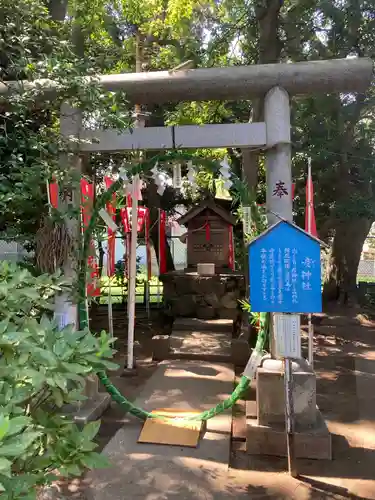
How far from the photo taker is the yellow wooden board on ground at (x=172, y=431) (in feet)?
13.9

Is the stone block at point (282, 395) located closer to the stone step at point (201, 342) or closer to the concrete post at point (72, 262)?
the concrete post at point (72, 262)

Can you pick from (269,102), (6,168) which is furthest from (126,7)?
(6,168)

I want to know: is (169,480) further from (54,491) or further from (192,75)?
(192,75)

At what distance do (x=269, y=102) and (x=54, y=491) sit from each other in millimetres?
4137

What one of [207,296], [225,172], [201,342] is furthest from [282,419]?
[207,296]

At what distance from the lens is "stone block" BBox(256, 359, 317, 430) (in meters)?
4.20

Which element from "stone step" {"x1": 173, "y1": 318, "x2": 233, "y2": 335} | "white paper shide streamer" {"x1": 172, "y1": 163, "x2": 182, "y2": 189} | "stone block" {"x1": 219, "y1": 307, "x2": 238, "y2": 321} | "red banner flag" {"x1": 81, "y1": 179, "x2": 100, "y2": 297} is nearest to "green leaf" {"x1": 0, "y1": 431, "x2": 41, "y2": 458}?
"red banner flag" {"x1": 81, "y1": 179, "x2": 100, "y2": 297}

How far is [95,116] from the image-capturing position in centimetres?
402

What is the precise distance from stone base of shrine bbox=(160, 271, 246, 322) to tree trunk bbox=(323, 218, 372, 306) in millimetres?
4127

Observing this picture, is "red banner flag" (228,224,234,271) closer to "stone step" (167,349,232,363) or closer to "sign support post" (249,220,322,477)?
"stone step" (167,349,232,363)

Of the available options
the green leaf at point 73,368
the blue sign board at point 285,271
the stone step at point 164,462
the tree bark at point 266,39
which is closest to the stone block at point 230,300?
the tree bark at point 266,39

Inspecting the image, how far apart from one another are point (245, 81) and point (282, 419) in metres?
3.50

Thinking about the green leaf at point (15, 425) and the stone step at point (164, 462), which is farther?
the stone step at point (164, 462)

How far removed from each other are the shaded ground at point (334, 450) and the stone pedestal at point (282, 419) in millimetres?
104
